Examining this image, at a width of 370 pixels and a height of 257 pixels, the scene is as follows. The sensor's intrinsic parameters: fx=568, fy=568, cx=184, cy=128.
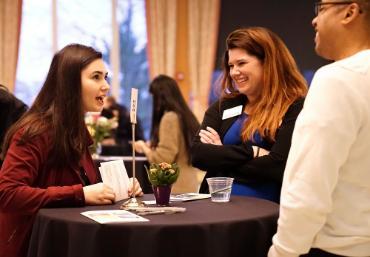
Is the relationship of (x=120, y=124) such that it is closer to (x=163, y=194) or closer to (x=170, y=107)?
(x=170, y=107)

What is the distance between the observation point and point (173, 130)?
471cm

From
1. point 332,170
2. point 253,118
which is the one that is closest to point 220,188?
point 253,118

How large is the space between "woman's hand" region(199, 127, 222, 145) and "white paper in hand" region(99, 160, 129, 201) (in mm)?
494

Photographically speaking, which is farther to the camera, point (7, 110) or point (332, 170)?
point (7, 110)

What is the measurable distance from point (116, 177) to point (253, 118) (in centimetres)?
75

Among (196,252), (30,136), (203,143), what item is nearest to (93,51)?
(30,136)

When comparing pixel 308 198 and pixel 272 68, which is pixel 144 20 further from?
pixel 308 198

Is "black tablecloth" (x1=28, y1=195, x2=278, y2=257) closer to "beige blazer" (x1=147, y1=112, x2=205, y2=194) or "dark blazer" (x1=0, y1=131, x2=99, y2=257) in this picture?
"dark blazer" (x1=0, y1=131, x2=99, y2=257)

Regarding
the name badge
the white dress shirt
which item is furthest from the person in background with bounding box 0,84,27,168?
the white dress shirt

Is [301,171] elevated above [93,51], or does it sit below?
below

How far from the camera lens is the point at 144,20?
30.7 feet

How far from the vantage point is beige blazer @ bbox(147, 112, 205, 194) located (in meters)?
4.71

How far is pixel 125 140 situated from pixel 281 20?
3.55m

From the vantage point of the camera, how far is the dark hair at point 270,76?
2.73 metres
